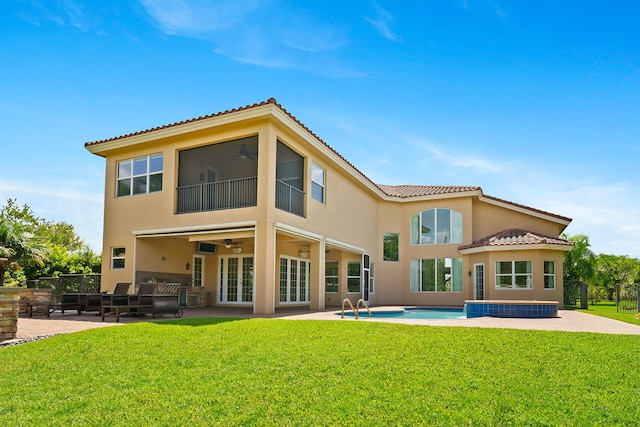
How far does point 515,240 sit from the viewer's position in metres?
21.9

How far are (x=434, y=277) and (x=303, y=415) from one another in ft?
68.5

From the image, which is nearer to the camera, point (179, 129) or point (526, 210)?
point (179, 129)

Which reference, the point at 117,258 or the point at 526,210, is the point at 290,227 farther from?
the point at 526,210

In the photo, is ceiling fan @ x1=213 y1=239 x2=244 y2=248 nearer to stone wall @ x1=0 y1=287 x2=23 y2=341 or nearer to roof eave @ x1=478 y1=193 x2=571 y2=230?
stone wall @ x1=0 y1=287 x2=23 y2=341

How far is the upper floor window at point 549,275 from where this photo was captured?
21391 mm

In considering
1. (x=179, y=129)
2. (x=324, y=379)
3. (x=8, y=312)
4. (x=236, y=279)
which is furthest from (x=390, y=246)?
(x=324, y=379)

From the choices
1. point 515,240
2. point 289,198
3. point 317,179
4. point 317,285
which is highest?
point 317,179

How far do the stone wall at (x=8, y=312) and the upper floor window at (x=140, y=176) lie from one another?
760cm

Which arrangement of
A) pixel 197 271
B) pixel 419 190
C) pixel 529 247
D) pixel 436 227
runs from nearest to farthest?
pixel 197 271
pixel 529 247
pixel 436 227
pixel 419 190

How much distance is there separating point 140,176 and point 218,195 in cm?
334

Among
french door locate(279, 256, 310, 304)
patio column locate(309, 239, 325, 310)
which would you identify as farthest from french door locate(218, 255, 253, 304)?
patio column locate(309, 239, 325, 310)

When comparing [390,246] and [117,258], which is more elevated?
[390,246]

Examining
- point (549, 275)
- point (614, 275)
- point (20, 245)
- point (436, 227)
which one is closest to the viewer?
point (20, 245)

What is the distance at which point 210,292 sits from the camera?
2034cm
